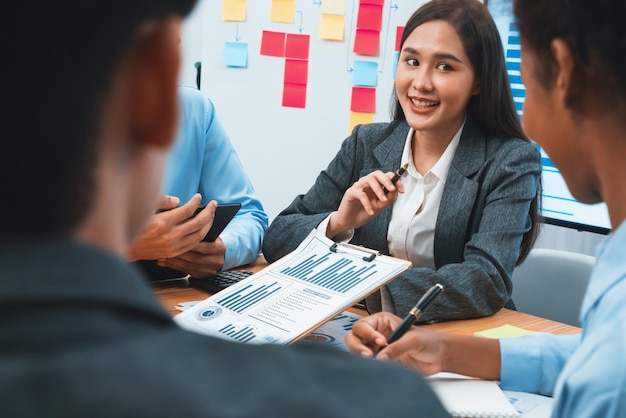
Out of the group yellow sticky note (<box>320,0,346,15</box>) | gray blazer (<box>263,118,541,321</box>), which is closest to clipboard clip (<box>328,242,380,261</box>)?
gray blazer (<box>263,118,541,321</box>)

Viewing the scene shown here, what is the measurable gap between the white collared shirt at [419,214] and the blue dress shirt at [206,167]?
0.37 meters

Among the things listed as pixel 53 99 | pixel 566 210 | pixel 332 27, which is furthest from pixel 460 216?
pixel 53 99

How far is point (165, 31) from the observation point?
396 mm

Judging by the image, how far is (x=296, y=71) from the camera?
3367 mm

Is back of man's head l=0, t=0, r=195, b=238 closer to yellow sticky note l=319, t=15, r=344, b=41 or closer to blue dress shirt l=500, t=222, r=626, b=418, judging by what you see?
blue dress shirt l=500, t=222, r=626, b=418

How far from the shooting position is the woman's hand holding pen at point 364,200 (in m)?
1.84

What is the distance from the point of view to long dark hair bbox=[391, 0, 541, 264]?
2.09 metres

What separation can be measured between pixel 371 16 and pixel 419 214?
1.38 metres

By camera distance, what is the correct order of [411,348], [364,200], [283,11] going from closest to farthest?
1. [411,348]
2. [364,200]
3. [283,11]

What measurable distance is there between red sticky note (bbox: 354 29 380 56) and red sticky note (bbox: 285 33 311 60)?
22 centimetres

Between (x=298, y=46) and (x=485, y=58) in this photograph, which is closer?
(x=485, y=58)

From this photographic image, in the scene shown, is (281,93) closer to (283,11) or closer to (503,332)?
(283,11)

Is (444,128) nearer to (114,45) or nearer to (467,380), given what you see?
(467,380)

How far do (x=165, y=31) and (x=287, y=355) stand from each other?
176mm
